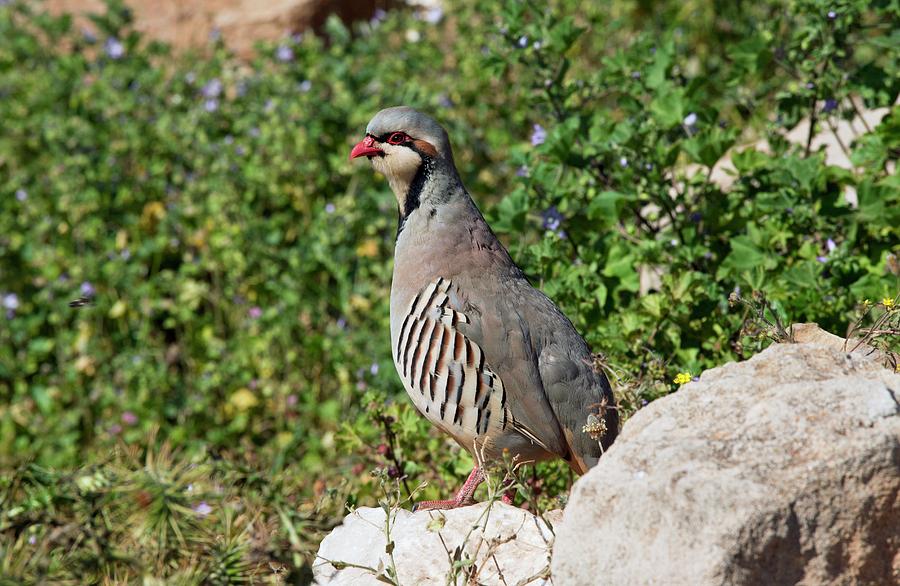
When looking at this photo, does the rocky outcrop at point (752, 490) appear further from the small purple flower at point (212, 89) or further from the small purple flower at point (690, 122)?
the small purple flower at point (212, 89)

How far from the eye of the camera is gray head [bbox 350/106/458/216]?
11.9 ft

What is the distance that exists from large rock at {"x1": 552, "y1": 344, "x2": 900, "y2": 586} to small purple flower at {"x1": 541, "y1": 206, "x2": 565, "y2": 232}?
196 centimetres

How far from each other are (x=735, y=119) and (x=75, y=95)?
409cm

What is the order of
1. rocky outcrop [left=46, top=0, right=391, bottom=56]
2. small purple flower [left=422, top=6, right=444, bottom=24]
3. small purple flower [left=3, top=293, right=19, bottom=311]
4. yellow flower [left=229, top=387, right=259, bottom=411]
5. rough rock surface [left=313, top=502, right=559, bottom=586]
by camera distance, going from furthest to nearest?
rocky outcrop [left=46, top=0, right=391, bottom=56] → small purple flower [left=422, top=6, right=444, bottom=24] → small purple flower [left=3, top=293, right=19, bottom=311] → yellow flower [left=229, top=387, right=259, bottom=411] → rough rock surface [left=313, top=502, right=559, bottom=586]

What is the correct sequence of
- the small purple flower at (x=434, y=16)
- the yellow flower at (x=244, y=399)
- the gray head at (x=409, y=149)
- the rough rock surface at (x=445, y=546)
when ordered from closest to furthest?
the rough rock surface at (x=445, y=546)
the gray head at (x=409, y=149)
the yellow flower at (x=244, y=399)
the small purple flower at (x=434, y=16)

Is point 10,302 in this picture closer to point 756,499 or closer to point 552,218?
point 552,218

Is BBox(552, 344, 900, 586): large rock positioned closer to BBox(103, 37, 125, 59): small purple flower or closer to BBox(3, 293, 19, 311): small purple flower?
BBox(3, 293, 19, 311): small purple flower

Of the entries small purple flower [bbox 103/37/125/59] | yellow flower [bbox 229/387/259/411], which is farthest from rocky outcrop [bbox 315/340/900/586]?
small purple flower [bbox 103/37/125/59]

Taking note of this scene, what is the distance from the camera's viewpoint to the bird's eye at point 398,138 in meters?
3.63

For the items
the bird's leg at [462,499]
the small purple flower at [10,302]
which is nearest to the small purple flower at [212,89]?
the small purple flower at [10,302]

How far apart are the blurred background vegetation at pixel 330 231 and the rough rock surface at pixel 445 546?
Answer: 283 mm

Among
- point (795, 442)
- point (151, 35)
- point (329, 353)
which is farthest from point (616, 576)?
point (151, 35)

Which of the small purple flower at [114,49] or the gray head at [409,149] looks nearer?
the gray head at [409,149]

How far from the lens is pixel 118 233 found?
616cm
